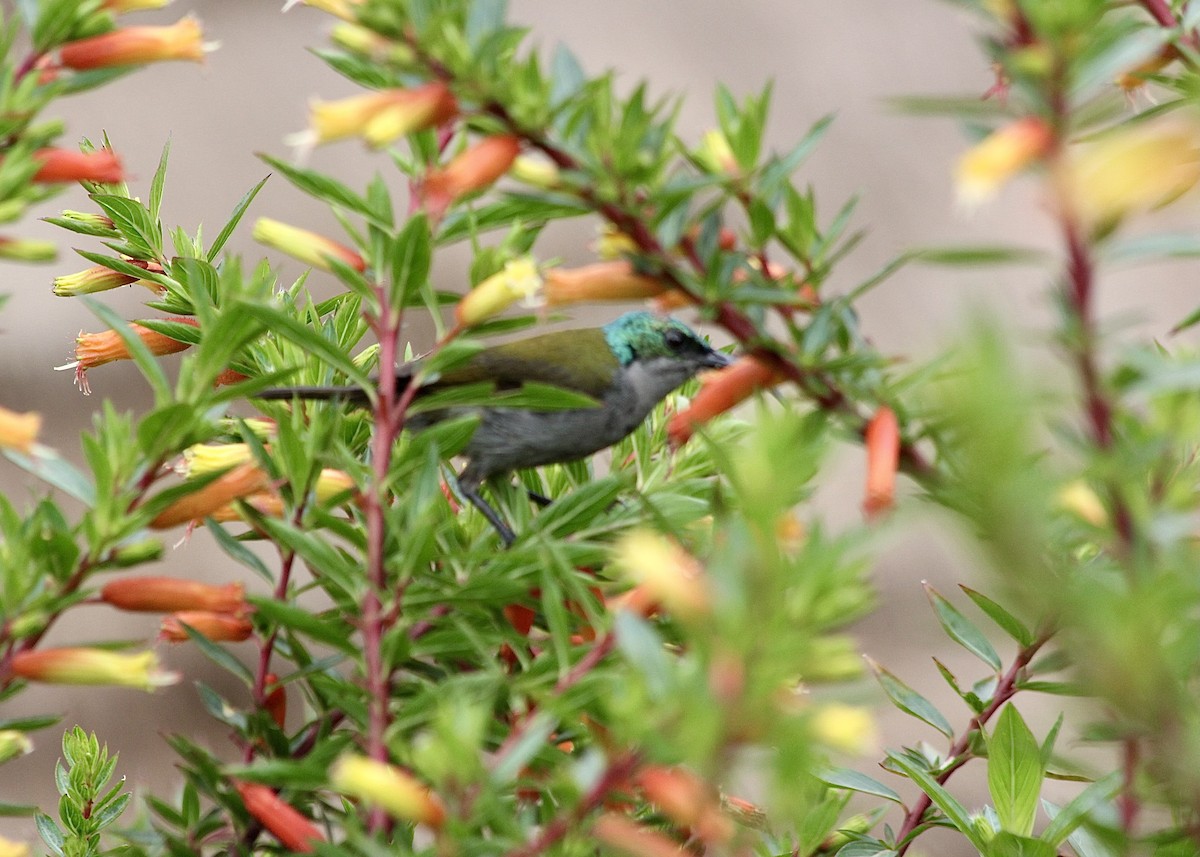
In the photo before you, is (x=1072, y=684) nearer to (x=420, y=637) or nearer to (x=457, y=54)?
(x=420, y=637)

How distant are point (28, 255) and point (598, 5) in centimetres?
329

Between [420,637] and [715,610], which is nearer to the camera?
[715,610]

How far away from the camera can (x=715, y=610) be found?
0.46 m

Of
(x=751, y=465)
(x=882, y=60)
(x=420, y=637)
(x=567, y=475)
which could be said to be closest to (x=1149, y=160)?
(x=751, y=465)

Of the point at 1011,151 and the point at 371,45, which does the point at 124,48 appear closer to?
the point at 371,45

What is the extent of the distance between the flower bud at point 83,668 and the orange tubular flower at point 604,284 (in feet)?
0.91

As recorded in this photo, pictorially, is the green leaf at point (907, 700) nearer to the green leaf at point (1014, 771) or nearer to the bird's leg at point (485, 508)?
the green leaf at point (1014, 771)

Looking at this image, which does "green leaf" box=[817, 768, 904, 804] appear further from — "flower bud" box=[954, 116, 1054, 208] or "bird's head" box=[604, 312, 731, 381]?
"bird's head" box=[604, 312, 731, 381]

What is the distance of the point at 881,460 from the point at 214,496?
338mm

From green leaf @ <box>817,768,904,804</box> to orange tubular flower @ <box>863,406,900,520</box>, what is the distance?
348 mm

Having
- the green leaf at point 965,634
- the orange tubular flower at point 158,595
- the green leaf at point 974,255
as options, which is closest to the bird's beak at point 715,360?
the green leaf at point 965,634

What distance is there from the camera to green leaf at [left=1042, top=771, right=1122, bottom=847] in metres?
0.68

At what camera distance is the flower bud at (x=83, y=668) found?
0.61 m

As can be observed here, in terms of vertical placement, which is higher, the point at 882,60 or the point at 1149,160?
the point at 882,60
